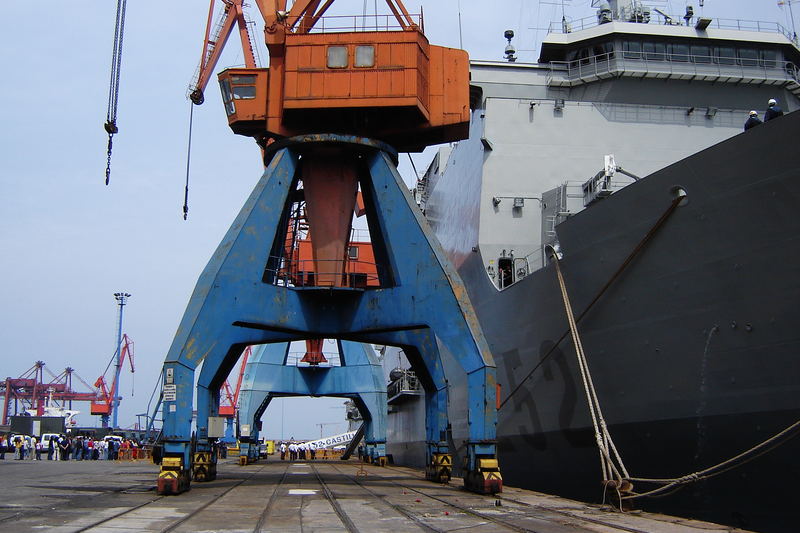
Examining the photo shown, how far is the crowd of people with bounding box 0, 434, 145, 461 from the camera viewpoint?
33781 mm

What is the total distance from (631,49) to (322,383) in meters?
19.0

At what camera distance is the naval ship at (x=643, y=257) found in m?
9.16

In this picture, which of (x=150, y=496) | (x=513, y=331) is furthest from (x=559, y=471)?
(x=150, y=496)

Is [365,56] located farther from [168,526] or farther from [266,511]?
[168,526]

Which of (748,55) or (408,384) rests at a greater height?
(748,55)

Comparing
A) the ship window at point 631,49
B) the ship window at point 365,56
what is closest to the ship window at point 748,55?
the ship window at point 631,49

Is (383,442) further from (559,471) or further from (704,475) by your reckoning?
(704,475)

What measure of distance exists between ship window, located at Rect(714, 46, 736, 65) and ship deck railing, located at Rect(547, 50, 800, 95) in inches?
0.9

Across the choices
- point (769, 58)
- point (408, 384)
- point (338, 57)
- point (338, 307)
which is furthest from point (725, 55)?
point (408, 384)

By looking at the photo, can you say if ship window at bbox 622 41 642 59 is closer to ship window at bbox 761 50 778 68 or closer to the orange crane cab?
ship window at bbox 761 50 778 68

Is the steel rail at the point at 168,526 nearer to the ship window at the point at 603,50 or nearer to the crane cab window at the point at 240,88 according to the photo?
the crane cab window at the point at 240,88

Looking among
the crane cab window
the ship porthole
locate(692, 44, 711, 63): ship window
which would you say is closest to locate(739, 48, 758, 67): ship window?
locate(692, 44, 711, 63): ship window

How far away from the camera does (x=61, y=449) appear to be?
35.0 meters

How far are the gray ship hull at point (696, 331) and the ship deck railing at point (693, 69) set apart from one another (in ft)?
21.7
